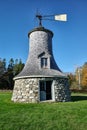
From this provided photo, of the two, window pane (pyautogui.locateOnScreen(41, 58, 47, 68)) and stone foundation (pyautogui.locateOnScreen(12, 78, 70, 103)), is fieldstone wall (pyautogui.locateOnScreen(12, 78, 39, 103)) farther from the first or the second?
window pane (pyautogui.locateOnScreen(41, 58, 47, 68))

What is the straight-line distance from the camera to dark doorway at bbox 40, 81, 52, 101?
63.2 feet

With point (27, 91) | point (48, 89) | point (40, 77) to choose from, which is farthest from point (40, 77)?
point (48, 89)

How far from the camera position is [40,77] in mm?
18797

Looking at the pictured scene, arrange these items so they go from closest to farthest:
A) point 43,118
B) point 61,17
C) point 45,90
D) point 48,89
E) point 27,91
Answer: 1. point 43,118
2. point 27,91
3. point 45,90
4. point 48,89
5. point 61,17

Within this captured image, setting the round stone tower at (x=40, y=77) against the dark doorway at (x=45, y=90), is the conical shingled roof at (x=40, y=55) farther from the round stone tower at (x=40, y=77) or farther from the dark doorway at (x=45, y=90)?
the dark doorway at (x=45, y=90)

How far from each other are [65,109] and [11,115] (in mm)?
3778

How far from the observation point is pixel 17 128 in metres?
11.5

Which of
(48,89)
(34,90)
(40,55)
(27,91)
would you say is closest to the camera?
(34,90)

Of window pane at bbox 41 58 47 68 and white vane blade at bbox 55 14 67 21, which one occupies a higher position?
white vane blade at bbox 55 14 67 21

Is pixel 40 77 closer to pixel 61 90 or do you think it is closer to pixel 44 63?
pixel 44 63

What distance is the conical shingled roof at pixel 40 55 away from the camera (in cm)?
1962

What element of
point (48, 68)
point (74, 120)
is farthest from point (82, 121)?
point (48, 68)

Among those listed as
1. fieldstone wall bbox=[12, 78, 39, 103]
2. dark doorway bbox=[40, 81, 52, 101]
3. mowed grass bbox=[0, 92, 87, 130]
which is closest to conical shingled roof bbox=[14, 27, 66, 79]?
fieldstone wall bbox=[12, 78, 39, 103]

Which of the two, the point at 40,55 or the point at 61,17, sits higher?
the point at 61,17
